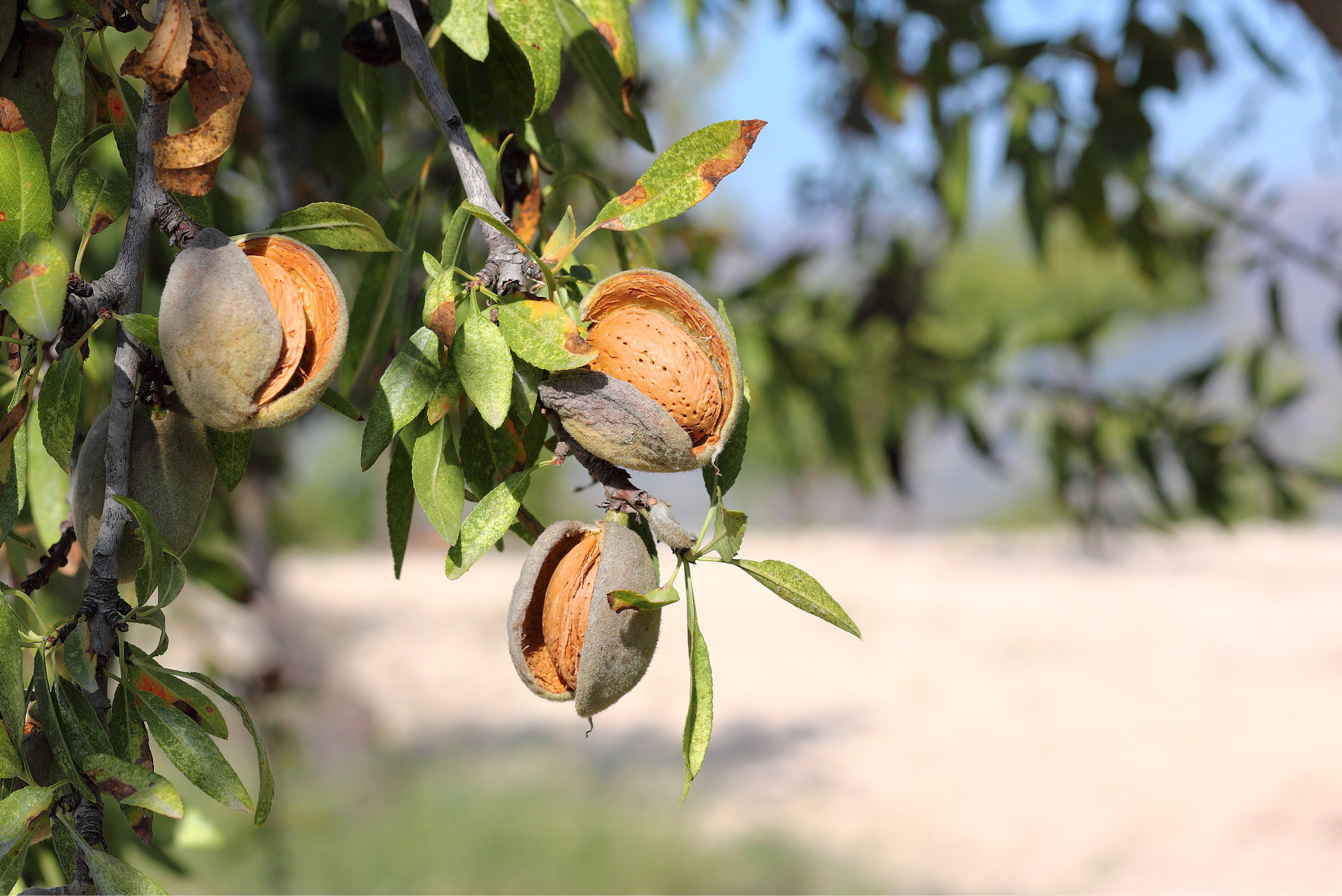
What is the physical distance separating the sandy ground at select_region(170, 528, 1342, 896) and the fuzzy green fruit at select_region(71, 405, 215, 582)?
74.1 inches

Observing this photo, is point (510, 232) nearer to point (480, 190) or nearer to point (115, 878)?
point (480, 190)

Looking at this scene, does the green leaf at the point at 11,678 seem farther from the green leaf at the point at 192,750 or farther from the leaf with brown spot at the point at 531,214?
the leaf with brown spot at the point at 531,214

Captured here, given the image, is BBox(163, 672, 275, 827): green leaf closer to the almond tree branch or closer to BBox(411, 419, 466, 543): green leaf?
BBox(411, 419, 466, 543): green leaf

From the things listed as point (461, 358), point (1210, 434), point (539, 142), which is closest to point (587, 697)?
point (461, 358)

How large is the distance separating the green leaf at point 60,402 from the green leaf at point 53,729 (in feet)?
0.30

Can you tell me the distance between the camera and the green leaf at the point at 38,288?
392 mm

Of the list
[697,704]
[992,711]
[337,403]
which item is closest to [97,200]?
[337,403]

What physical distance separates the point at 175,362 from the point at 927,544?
38.6 ft

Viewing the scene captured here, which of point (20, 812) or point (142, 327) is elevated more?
point (142, 327)

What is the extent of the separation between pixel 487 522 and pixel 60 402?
0.20 meters

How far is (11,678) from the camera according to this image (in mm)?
442

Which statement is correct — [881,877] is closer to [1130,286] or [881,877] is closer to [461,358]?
[461,358]

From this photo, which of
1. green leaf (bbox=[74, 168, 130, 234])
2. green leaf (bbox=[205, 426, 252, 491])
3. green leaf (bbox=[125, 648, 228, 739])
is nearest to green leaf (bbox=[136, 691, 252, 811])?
green leaf (bbox=[125, 648, 228, 739])

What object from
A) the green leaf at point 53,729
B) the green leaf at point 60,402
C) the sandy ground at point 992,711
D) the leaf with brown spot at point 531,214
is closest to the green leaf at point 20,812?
the green leaf at point 53,729
